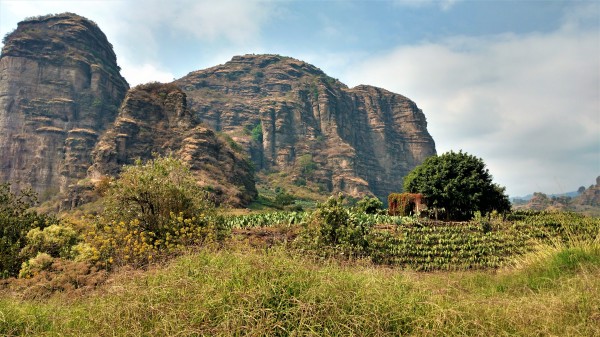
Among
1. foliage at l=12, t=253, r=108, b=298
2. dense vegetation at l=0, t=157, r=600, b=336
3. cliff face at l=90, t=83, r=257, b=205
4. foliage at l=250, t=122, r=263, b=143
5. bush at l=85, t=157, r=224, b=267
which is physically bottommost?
foliage at l=12, t=253, r=108, b=298

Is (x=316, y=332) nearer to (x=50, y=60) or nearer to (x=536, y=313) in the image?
(x=536, y=313)

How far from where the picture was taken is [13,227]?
12516 mm

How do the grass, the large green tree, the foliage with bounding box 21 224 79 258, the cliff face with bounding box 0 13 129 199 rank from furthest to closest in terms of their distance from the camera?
the cliff face with bounding box 0 13 129 199
the large green tree
the foliage with bounding box 21 224 79 258
the grass

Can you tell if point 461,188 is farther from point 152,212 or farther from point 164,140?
point 164,140

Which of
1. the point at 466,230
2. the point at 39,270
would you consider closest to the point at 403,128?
the point at 466,230

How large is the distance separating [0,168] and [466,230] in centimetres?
11118

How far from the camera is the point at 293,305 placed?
4602 mm

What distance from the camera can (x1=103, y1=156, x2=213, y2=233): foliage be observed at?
11.7m

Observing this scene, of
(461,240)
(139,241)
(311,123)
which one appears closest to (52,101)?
(311,123)

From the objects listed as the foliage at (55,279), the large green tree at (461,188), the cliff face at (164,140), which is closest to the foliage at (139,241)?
the foliage at (55,279)

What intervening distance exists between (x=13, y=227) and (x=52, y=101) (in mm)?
108706

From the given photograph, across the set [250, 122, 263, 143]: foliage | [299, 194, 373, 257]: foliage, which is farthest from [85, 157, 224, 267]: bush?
[250, 122, 263, 143]: foliage

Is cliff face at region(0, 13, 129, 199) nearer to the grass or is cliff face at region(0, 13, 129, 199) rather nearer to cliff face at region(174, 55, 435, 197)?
cliff face at region(174, 55, 435, 197)

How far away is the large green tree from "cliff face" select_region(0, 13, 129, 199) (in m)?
83.8
